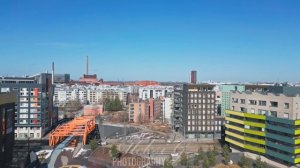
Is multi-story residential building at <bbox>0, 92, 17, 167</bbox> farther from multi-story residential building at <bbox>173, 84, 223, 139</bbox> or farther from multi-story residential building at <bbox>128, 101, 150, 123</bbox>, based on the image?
multi-story residential building at <bbox>128, 101, 150, 123</bbox>

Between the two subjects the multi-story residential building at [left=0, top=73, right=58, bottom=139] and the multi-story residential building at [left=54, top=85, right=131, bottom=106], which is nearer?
the multi-story residential building at [left=0, top=73, right=58, bottom=139]

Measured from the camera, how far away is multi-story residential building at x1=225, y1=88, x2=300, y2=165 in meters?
32.7

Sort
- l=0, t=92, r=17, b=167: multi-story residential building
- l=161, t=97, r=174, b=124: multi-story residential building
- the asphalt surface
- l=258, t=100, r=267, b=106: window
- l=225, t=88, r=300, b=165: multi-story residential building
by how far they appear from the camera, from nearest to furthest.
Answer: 1. l=225, t=88, r=300, b=165: multi-story residential building
2. l=0, t=92, r=17, b=167: multi-story residential building
3. l=258, t=100, r=267, b=106: window
4. the asphalt surface
5. l=161, t=97, r=174, b=124: multi-story residential building

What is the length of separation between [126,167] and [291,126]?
15.6 metres

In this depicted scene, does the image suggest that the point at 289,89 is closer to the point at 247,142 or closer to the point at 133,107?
the point at 247,142

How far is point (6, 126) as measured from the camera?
35.0m

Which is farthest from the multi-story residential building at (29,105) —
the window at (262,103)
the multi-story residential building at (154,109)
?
the window at (262,103)

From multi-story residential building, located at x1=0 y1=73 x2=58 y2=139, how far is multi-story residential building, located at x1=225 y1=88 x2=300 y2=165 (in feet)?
85.5

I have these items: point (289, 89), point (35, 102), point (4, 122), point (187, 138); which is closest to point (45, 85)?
point (35, 102)

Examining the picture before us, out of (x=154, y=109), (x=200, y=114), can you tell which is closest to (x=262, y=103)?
(x=200, y=114)

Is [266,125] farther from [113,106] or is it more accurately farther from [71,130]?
[113,106]

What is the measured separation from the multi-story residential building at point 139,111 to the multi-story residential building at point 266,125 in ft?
93.8

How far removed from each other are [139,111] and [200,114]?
1915 cm

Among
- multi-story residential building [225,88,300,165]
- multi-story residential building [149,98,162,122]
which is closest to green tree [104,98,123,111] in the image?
multi-story residential building [149,98,162,122]
